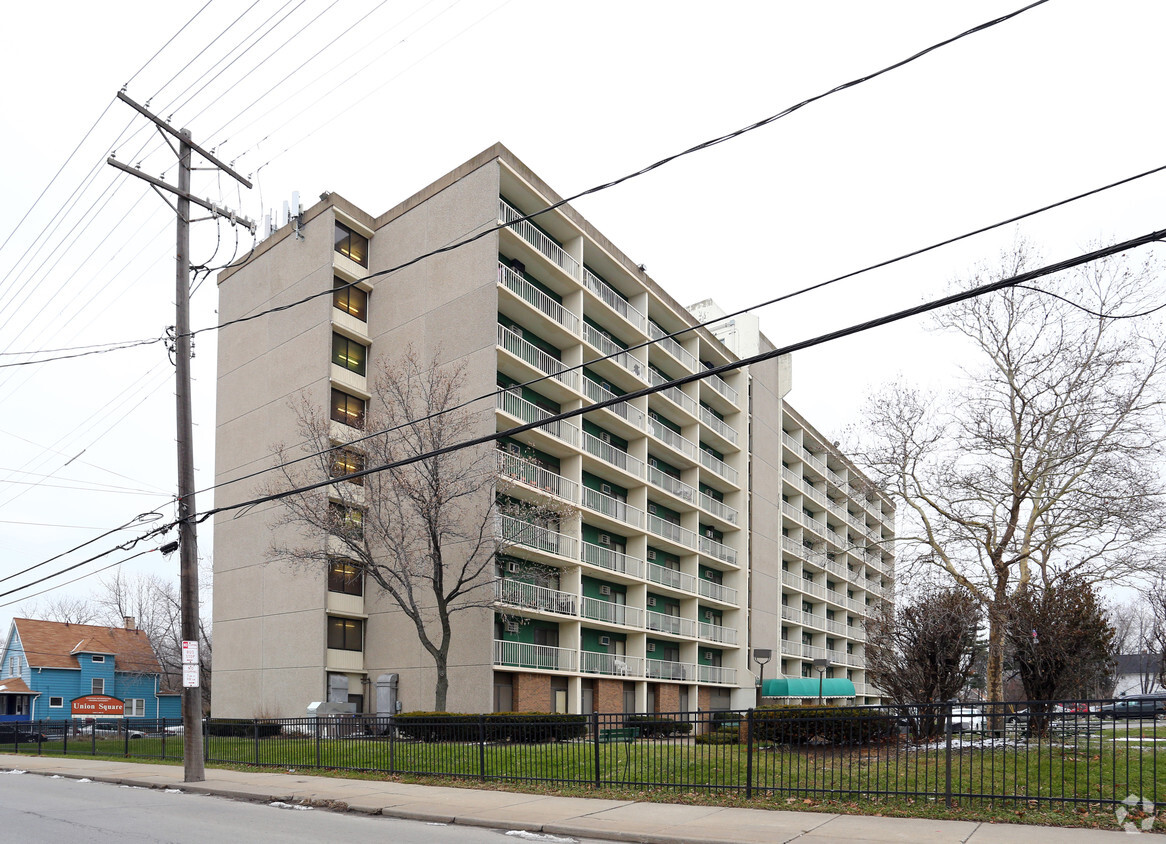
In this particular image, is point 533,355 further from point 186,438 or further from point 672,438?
point 186,438

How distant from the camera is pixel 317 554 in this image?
2872 centimetres

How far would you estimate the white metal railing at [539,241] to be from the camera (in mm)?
34531

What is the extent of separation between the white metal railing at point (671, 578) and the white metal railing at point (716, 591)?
57cm

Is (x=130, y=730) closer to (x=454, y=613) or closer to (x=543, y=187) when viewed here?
(x=454, y=613)

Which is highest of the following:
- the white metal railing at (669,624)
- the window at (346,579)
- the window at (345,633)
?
the window at (346,579)

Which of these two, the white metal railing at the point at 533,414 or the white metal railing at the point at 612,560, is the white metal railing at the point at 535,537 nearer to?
the white metal railing at the point at 612,560

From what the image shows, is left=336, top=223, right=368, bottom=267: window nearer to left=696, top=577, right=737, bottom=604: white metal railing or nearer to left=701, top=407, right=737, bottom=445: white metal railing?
left=701, top=407, right=737, bottom=445: white metal railing

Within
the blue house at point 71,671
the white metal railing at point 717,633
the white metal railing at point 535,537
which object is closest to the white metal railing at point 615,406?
the white metal railing at point 535,537

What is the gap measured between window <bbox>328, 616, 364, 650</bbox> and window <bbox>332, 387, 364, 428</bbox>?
286 inches

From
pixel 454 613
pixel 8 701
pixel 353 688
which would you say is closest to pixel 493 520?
pixel 454 613

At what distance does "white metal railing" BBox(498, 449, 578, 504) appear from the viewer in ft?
101

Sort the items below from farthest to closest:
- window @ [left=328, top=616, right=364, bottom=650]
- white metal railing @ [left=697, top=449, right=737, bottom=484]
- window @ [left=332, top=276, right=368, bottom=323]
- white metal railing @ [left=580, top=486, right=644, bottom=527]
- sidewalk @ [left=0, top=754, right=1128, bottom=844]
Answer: white metal railing @ [left=697, top=449, right=737, bottom=484] < white metal railing @ [left=580, top=486, right=644, bottom=527] < window @ [left=332, top=276, right=368, bottom=323] < window @ [left=328, top=616, right=364, bottom=650] < sidewalk @ [left=0, top=754, right=1128, bottom=844]

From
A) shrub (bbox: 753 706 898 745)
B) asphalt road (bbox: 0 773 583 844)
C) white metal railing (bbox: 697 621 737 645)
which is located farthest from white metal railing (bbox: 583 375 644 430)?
asphalt road (bbox: 0 773 583 844)

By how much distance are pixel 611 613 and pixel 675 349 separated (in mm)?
15059
